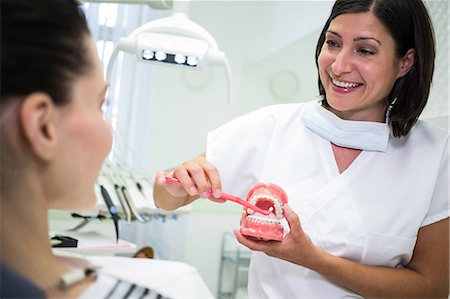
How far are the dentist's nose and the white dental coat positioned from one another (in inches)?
8.0

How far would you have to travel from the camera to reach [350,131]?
1.37 m

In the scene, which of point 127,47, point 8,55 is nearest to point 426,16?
point 127,47

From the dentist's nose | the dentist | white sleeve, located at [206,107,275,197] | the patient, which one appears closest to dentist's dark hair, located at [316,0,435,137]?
the dentist

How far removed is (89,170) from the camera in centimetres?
73

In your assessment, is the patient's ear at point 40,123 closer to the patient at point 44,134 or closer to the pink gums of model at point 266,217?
the patient at point 44,134

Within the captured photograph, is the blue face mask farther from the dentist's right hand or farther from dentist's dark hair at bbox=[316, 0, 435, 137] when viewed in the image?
the dentist's right hand

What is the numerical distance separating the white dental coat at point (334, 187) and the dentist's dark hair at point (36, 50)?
2.52ft

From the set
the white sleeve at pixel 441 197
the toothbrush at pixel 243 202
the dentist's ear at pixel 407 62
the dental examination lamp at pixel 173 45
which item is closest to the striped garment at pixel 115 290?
the toothbrush at pixel 243 202

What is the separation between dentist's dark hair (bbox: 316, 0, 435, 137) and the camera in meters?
1.27

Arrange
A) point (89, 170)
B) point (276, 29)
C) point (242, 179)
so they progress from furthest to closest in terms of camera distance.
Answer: point (276, 29)
point (242, 179)
point (89, 170)

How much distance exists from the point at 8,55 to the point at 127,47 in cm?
75

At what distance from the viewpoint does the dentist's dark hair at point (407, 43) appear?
1.27m

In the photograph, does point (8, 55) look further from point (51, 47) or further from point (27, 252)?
point (27, 252)

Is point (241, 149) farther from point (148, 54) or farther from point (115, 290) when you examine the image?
point (115, 290)
